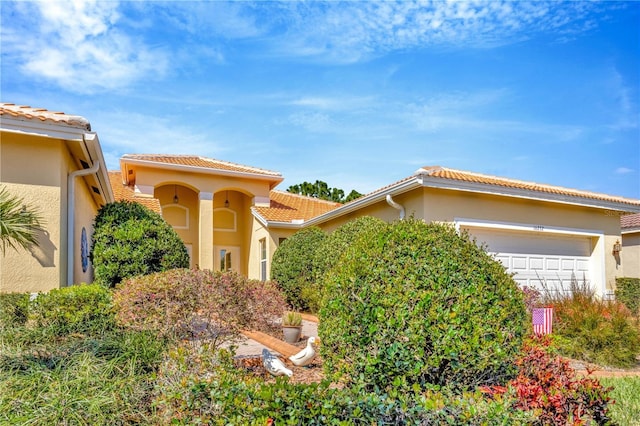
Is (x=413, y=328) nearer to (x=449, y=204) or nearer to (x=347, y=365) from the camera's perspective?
(x=347, y=365)

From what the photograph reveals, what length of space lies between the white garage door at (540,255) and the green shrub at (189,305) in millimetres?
8495

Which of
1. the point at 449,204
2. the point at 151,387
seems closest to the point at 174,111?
the point at 449,204

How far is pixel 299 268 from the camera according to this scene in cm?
1416

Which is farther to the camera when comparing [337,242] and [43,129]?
[337,242]

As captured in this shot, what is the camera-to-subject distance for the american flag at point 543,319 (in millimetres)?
8406

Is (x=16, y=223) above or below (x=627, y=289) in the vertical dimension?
above

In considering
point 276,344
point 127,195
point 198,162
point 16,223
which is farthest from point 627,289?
point 127,195

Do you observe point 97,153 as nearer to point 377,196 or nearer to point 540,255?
point 377,196

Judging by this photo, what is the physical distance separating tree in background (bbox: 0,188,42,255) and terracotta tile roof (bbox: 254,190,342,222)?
11152mm

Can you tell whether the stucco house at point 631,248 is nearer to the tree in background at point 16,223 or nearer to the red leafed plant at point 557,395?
the red leafed plant at point 557,395

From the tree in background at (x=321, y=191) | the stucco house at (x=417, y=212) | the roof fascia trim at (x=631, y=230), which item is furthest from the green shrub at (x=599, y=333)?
the tree in background at (x=321, y=191)

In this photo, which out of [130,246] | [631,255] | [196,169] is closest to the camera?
[130,246]

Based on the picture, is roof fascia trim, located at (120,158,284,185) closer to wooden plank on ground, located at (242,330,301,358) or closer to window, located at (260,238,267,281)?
window, located at (260,238,267,281)

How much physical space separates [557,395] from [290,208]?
18658 mm
